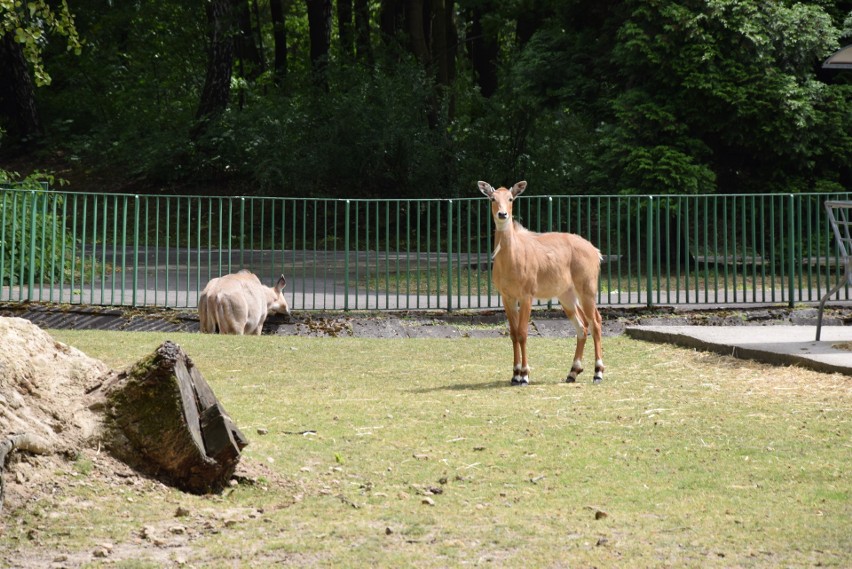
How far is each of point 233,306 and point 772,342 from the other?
21.7 ft

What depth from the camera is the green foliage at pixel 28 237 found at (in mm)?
16062

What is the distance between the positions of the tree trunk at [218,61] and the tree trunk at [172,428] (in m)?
30.9

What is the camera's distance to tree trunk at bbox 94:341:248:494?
20.8ft

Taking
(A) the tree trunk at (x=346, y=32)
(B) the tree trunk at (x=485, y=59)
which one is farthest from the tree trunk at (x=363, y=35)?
(B) the tree trunk at (x=485, y=59)

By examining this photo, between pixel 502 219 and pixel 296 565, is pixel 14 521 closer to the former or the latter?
pixel 296 565

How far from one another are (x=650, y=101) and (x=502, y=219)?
14.3m

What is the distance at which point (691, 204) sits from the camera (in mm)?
24844

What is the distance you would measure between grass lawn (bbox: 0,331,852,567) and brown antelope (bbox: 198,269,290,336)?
3.75m

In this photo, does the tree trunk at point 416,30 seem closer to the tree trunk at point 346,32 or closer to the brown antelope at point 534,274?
the tree trunk at point 346,32

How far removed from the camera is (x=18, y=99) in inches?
1574

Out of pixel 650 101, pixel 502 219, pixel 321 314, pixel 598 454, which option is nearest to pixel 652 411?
pixel 598 454

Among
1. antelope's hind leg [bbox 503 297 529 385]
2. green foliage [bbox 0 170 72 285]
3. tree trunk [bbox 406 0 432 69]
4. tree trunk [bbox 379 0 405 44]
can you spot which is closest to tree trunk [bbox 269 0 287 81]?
tree trunk [bbox 379 0 405 44]

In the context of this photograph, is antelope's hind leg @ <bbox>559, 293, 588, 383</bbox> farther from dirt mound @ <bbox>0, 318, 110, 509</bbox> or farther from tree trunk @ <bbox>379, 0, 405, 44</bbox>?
tree trunk @ <bbox>379, 0, 405, 44</bbox>

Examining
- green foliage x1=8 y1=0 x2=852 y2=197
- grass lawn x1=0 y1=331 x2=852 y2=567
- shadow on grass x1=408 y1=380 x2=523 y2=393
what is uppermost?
green foliage x1=8 y1=0 x2=852 y2=197
